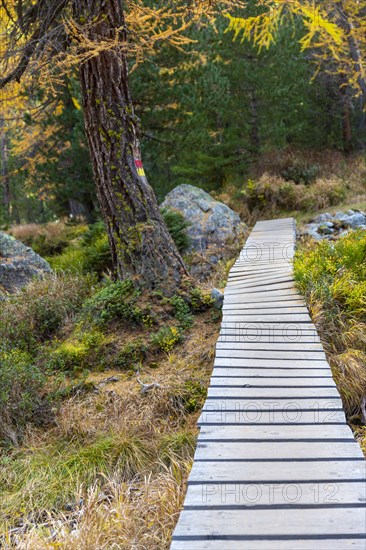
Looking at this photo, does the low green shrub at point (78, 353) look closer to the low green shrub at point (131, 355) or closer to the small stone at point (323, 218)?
the low green shrub at point (131, 355)

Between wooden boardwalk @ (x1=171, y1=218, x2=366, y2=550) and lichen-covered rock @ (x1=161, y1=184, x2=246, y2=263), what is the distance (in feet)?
12.8

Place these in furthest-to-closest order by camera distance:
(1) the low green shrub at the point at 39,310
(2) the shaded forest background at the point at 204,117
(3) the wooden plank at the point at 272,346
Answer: (2) the shaded forest background at the point at 204,117, (1) the low green shrub at the point at 39,310, (3) the wooden plank at the point at 272,346

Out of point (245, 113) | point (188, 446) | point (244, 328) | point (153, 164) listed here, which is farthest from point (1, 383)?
→ point (245, 113)

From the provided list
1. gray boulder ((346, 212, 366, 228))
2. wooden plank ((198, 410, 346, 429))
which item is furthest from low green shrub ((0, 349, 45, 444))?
gray boulder ((346, 212, 366, 228))

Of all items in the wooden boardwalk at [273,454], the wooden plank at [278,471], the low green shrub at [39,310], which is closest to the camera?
the wooden boardwalk at [273,454]

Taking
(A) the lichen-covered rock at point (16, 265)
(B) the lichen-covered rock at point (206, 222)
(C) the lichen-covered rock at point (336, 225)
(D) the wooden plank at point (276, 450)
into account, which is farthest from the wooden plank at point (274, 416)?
(C) the lichen-covered rock at point (336, 225)

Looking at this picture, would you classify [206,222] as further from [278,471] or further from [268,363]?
[278,471]

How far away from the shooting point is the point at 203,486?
2.85 m

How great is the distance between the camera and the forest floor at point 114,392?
3.38 m

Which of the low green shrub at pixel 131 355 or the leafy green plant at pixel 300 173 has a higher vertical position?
the leafy green plant at pixel 300 173

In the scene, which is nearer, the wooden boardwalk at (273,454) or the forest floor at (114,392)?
the wooden boardwalk at (273,454)

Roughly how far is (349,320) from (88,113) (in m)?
3.90

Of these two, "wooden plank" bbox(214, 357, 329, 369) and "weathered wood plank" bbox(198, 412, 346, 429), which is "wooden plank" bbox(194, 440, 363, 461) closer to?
"weathered wood plank" bbox(198, 412, 346, 429)

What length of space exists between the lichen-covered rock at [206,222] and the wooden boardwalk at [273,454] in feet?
12.8
